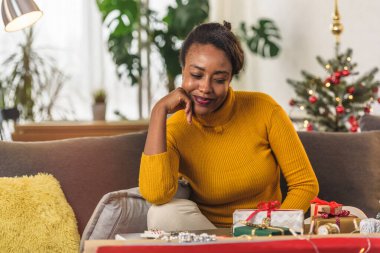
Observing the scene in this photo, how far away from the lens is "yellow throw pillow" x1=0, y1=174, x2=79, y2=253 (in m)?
2.23

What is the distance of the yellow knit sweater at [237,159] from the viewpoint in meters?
2.38

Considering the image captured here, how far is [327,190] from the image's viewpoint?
280cm

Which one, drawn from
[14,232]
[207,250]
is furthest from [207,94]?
[207,250]

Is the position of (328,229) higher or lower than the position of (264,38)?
lower

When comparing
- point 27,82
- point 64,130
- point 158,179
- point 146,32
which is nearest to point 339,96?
point 64,130

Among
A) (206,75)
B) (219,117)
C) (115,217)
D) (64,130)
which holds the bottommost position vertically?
(64,130)

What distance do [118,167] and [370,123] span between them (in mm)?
1054

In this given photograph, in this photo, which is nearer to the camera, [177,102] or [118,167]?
[177,102]

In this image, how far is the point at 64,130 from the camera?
477cm

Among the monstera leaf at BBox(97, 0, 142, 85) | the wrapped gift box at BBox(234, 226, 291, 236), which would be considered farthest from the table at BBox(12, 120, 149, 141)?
the wrapped gift box at BBox(234, 226, 291, 236)

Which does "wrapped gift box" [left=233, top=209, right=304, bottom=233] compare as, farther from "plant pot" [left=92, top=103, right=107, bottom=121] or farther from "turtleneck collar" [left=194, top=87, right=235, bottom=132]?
"plant pot" [left=92, top=103, right=107, bottom=121]

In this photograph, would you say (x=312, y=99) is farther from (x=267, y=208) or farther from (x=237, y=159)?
(x=267, y=208)

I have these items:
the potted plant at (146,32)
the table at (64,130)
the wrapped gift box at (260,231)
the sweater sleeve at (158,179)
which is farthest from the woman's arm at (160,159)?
the potted plant at (146,32)

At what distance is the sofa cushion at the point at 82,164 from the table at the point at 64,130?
194 centimetres
